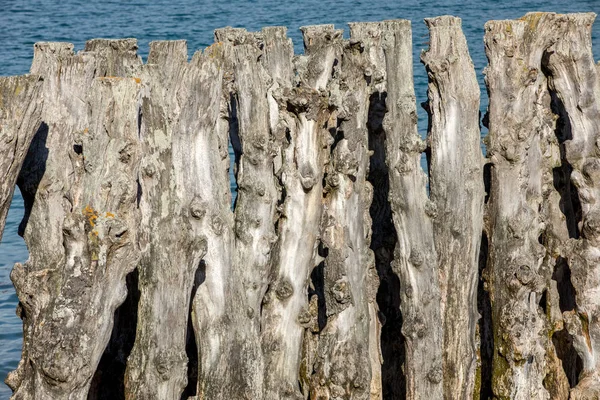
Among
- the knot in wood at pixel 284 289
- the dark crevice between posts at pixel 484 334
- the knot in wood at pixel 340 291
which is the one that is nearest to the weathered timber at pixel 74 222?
the knot in wood at pixel 284 289

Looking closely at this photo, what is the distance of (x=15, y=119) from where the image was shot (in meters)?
4.73

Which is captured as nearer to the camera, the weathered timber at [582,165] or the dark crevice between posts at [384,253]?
the weathered timber at [582,165]

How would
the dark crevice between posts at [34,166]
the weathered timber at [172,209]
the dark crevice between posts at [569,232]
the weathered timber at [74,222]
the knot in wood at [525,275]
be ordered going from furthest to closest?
the dark crevice between posts at [569,232]
the knot in wood at [525,275]
the dark crevice between posts at [34,166]
the weathered timber at [172,209]
the weathered timber at [74,222]

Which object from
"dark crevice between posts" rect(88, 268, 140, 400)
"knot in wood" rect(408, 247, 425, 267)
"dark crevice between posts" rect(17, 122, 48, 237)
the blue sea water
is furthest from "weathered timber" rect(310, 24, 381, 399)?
the blue sea water

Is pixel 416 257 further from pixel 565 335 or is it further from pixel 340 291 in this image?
pixel 565 335

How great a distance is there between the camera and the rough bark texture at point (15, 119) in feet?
15.5

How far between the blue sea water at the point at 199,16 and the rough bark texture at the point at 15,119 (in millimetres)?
12620

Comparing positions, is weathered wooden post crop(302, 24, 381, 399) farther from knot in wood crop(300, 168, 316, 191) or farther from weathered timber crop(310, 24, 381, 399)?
knot in wood crop(300, 168, 316, 191)

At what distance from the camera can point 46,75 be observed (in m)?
5.50

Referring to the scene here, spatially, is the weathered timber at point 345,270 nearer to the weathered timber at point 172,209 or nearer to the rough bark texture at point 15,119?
the weathered timber at point 172,209

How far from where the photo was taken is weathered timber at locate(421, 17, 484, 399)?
5848 millimetres

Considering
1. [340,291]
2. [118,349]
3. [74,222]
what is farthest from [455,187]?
[74,222]

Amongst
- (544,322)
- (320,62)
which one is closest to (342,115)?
(320,62)

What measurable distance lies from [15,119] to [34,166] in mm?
717
